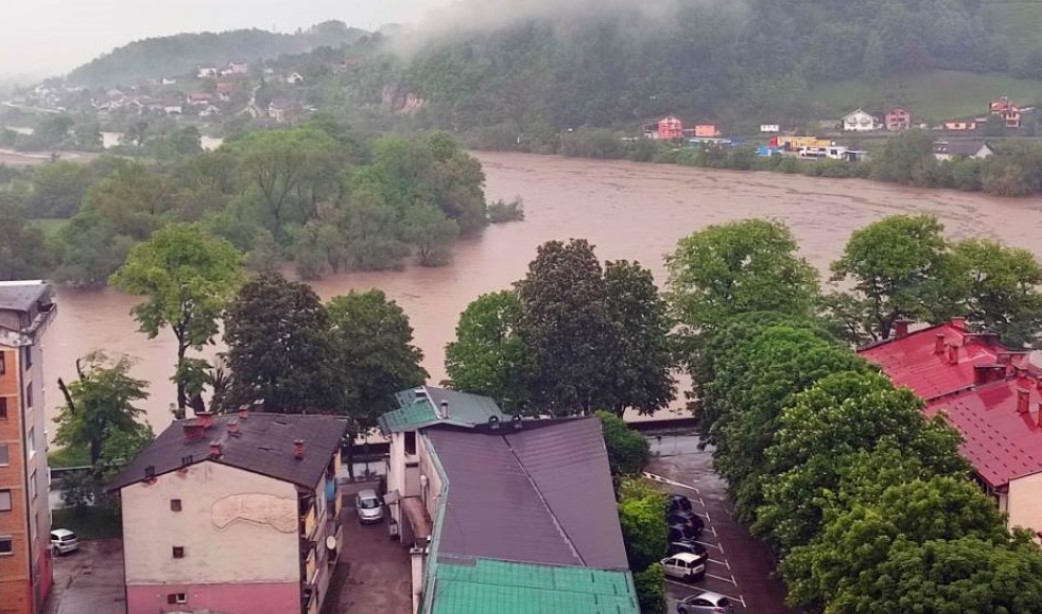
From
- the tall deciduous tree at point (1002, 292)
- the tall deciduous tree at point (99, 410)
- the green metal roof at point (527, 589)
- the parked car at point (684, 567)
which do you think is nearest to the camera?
the green metal roof at point (527, 589)

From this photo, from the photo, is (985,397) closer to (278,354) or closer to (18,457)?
(278,354)

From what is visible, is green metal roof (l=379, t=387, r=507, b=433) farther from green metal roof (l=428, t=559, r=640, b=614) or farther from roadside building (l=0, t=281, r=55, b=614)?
roadside building (l=0, t=281, r=55, b=614)

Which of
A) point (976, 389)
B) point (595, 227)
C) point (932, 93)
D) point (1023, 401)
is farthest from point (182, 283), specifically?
point (932, 93)

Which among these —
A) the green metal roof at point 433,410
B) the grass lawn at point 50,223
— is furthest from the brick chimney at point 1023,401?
the grass lawn at point 50,223

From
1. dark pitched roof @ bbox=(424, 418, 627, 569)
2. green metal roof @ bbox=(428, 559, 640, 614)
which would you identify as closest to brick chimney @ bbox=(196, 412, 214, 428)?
dark pitched roof @ bbox=(424, 418, 627, 569)

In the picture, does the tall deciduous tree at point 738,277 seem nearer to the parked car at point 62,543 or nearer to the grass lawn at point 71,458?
the grass lawn at point 71,458

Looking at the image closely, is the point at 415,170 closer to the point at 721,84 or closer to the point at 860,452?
the point at 860,452
